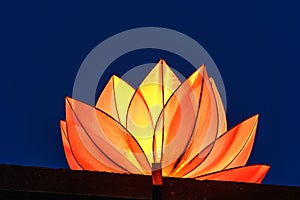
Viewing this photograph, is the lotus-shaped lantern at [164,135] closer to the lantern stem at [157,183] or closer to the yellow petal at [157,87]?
the yellow petal at [157,87]

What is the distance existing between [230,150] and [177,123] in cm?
30

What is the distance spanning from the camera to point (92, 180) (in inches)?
38.5

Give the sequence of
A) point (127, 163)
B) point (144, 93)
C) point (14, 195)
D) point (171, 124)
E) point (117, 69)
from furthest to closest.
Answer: point (117, 69) → point (144, 93) → point (171, 124) → point (127, 163) → point (14, 195)

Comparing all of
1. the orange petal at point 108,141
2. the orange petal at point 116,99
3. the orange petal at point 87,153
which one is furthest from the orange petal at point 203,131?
the orange petal at point 116,99

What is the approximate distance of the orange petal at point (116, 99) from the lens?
2.61 meters

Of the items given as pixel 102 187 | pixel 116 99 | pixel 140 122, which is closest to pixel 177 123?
pixel 140 122

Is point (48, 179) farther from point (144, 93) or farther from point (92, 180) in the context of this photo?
point (144, 93)

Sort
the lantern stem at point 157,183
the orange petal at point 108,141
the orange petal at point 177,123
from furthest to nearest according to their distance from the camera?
the orange petal at point 177,123, the orange petal at point 108,141, the lantern stem at point 157,183

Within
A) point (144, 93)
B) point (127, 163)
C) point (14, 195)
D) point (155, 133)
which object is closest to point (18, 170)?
point (14, 195)

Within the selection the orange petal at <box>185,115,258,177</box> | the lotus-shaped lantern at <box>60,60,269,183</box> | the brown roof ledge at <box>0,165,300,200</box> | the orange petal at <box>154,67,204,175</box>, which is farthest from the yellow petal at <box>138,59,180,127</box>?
the brown roof ledge at <box>0,165,300,200</box>

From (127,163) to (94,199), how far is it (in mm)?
1158

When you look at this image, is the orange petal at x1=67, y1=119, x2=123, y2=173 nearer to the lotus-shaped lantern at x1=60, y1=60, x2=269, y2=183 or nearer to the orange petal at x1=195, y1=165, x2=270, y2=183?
the lotus-shaped lantern at x1=60, y1=60, x2=269, y2=183

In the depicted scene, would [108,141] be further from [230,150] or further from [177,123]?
[230,150]

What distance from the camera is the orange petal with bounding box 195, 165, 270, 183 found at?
2.13m
